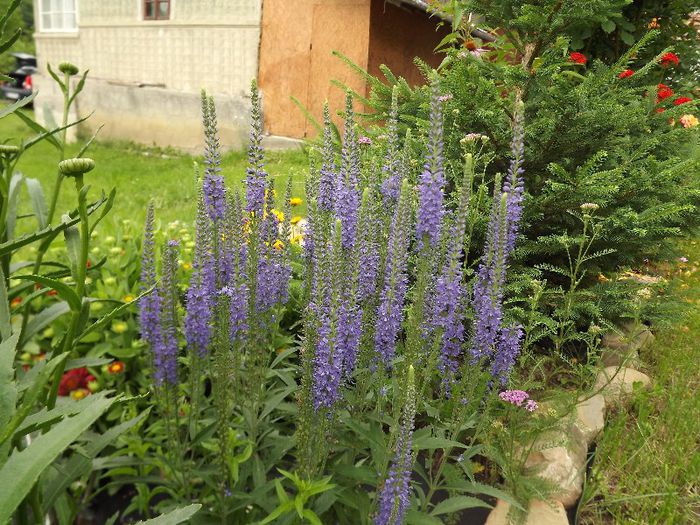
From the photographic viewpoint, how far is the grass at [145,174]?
303 inches

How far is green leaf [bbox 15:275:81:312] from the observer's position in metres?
1.07

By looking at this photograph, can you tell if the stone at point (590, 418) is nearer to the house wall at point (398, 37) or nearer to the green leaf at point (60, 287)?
the green leaf at point (60, 287)

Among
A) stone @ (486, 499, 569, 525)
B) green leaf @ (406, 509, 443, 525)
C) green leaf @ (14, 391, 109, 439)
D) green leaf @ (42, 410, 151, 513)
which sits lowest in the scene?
stone @ (486, 499, 569, 525)

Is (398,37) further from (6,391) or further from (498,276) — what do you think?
(6,391)

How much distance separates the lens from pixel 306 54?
10.5 metres

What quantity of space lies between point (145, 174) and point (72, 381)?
8.44m

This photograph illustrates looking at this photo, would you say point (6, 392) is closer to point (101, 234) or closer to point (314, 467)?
point (314, 467)

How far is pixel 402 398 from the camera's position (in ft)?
5.64

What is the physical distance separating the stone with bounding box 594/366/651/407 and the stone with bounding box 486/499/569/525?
101 centimetres

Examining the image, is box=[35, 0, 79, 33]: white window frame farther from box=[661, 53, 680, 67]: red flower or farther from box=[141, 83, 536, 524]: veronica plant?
box=[141, 83, 536, 524]: veronica plant

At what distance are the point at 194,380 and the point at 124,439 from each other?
1.47 ft

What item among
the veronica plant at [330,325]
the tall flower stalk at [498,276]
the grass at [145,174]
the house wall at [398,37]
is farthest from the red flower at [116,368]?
the house wall at [398,37]

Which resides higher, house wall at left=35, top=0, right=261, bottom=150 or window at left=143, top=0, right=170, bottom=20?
window at left=143, top=0, right=170, bottom=20

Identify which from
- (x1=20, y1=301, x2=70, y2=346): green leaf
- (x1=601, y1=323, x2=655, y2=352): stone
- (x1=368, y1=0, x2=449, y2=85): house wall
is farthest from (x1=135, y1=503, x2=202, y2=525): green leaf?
(x1=368, y1=0, x2=449, y2=85): house wall
